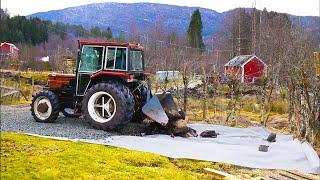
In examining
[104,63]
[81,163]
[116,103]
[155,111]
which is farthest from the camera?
[104,63]

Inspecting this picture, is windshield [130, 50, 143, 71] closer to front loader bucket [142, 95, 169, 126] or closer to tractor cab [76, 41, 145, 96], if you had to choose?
tractor cab [76, 41, 145, 96]

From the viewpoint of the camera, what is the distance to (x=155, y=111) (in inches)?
384

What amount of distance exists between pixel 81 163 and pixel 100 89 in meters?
3.81

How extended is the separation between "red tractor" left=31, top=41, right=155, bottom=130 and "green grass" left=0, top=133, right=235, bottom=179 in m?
2.15

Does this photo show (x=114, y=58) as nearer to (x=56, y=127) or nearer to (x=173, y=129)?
(x=56, y=127)

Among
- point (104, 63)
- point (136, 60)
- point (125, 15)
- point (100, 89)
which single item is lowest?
point (100, 89)

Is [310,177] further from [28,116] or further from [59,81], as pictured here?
[28,116]

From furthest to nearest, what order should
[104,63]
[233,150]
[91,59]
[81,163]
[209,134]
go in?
1. [91,59]
2. [104,63]
3. [209,134]
4. [233,150]
5. [81,163]

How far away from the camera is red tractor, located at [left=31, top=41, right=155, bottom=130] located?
9711 mm

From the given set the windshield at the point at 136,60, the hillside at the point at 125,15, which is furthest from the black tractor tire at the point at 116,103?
the hillside at the point at 125,15

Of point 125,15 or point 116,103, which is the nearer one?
point 116,103

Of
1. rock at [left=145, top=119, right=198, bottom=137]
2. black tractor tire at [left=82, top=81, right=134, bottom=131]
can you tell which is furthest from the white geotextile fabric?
black tractor tire at [left=82, top=81, right=134, bottom=131]

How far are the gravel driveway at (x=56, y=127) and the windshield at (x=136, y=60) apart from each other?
1740 millimetres

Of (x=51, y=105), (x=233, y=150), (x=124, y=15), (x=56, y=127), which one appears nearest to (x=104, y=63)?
(x=51, y=105)
